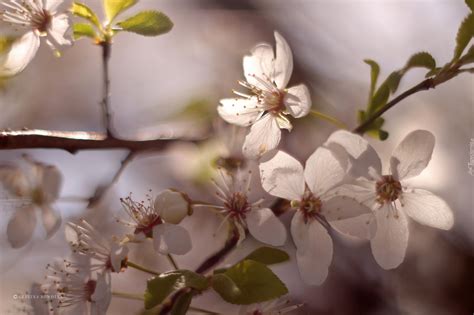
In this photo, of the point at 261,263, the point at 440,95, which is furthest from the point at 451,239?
the point at 261,263

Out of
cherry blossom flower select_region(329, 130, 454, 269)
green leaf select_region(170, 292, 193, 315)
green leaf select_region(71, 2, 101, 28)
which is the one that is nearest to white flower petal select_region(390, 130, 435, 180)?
cherry blossom flower select_region(329, 130, 454, 269)

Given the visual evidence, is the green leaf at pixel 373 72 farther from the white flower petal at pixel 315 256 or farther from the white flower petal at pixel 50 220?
the white flower petal at pixel 50 220

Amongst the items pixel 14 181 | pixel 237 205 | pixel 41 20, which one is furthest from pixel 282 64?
pixel 14 181

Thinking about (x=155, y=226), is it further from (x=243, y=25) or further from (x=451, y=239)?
(x=243, y=25)

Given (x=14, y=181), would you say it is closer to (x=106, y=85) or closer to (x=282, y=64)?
(x=106, y=85)

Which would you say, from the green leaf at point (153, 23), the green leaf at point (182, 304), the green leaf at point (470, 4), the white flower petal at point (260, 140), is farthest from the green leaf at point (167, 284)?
the green leaf at point (470, 4)

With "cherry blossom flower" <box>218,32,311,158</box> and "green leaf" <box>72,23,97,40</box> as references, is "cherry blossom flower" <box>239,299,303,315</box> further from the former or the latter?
"green leaf" <box>72,23,97,40</box>
